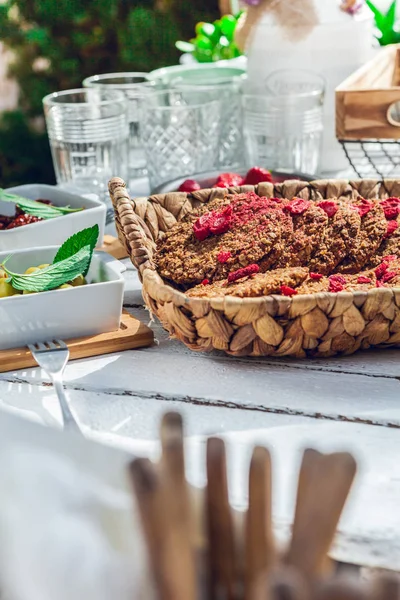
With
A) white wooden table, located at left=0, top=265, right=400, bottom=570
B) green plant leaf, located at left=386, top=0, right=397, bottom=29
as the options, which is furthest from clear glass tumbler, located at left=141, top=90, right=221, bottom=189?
white wooden table, located at left=0, top=265, right=400, bottom=570

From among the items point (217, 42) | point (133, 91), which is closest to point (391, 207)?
point (133, 91)

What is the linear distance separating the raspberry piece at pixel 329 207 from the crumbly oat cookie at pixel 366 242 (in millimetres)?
36

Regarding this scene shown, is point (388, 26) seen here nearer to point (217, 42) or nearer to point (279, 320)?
point (217, 42)

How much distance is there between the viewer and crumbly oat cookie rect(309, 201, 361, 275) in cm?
98

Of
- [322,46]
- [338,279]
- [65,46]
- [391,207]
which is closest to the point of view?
[338,279]

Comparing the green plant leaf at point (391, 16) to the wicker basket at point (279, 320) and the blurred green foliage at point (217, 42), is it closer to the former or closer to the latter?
the blurred green foliage at point (217, 42)

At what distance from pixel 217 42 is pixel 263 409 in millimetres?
1661

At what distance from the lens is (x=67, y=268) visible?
1.00m

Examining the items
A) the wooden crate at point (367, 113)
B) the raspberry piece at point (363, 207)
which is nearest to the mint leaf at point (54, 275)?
the raspberry piece at point (363, 207)

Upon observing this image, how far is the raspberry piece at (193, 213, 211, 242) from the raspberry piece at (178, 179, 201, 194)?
32 centimetres

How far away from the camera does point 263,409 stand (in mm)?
845

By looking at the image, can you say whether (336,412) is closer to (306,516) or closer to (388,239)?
(388,239)

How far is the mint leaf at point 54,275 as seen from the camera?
982 millimetres

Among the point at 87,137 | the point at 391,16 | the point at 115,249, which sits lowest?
the point at 115,249
